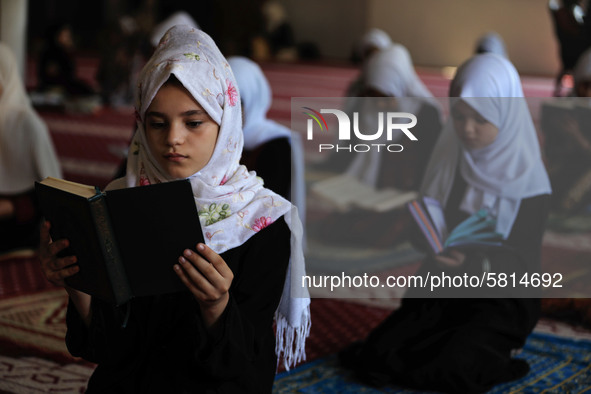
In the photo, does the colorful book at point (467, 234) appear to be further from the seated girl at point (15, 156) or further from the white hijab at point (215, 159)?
the seated girl at point (15, 156)

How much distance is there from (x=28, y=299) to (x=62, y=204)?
1.68m

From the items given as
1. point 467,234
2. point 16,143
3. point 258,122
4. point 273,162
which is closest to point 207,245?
point 467,234

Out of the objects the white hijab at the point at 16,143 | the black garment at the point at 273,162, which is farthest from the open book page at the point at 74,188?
the white hijab at the point at 16,143

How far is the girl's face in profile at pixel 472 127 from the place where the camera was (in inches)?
86.2

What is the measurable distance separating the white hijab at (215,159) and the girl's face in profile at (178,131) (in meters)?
0.01

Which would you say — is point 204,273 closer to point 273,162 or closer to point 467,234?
point 467,234

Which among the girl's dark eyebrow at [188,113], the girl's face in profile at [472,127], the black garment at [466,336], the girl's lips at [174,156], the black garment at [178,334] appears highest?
the girl's dark eyebrow at [188,113]

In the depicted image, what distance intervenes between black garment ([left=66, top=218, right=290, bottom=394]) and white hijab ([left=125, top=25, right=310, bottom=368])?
0.04 meters

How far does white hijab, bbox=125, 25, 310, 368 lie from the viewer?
1437 mm

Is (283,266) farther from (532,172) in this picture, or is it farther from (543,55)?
(543,55)

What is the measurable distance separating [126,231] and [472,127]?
1.21 m

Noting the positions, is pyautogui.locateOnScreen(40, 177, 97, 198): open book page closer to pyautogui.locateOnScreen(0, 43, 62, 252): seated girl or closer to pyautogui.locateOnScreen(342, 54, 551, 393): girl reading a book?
pyautogui.locateOnScreen(342, 54, 551, 393): girl reading a book

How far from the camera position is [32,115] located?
3.35 meters

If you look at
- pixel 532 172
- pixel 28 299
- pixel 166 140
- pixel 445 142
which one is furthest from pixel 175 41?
pixel 28 299
